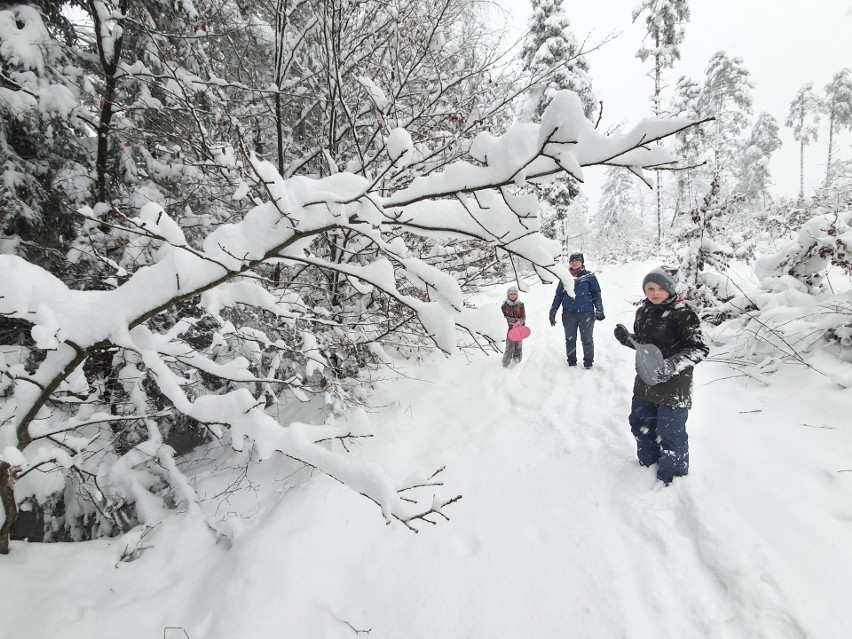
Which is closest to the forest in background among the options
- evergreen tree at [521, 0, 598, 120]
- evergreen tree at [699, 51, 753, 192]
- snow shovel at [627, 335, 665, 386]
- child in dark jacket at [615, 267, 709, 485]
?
child in dark jacket at [615, 267, 709, 485]

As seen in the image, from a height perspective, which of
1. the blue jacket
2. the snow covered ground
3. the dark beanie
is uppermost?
the dark beanie

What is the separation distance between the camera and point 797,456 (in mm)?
2818

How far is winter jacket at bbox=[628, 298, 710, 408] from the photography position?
275 cm

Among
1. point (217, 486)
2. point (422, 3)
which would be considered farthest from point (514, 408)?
point (422, 3)

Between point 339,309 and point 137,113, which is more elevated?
point 137,113

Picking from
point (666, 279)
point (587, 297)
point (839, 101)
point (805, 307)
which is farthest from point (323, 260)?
point (839, 101)

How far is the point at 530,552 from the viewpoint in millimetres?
2641

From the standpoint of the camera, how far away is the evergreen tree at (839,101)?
95.5 feet

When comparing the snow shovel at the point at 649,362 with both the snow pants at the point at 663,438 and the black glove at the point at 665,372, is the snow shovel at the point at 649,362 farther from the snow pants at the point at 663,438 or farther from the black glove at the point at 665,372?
the snow pants at the point at 663,438

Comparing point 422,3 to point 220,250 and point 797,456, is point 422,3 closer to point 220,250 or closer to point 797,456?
point 220,250

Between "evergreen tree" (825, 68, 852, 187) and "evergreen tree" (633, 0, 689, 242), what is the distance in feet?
69.2

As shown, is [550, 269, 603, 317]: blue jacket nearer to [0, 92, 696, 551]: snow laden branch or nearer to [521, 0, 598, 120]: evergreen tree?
[0, 92, 696, 551]: snow laden branch

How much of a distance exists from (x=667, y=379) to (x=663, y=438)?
0.49 metres

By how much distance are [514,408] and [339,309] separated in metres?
2.46
